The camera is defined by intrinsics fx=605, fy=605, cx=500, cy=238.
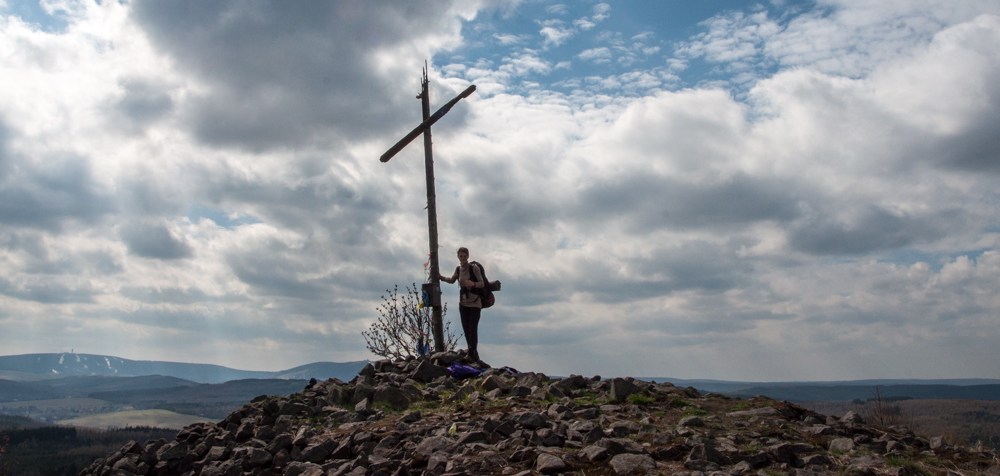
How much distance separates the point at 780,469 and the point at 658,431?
1.55m

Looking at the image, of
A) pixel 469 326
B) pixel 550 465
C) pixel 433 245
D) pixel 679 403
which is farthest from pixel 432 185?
pixel 550 465

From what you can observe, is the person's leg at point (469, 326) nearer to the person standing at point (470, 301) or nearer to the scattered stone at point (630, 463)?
the person standing at point (470, 301)

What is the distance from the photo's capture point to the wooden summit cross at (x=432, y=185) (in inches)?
572

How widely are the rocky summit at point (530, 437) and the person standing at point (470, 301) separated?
177cm

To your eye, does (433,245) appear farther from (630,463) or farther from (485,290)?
(630,463)

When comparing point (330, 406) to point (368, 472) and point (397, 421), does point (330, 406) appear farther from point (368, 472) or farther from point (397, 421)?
point (368, 472)

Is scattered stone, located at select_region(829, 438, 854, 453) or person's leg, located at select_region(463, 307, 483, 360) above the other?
person's leg, located at select_region(463, 307, 483, 360)

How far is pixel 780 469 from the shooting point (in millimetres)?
6312

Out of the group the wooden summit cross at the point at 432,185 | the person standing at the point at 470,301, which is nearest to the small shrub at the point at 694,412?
the person standing at the point at 470,301

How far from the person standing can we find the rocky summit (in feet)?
5.82

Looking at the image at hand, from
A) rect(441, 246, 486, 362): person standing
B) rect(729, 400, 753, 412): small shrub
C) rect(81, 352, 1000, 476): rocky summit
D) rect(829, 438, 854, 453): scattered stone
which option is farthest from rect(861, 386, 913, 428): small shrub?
rect(441, 246, 486, 362): person standing

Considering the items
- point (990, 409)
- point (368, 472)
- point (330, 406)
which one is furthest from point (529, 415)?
point (990, 409)

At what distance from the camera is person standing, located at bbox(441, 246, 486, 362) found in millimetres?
13531

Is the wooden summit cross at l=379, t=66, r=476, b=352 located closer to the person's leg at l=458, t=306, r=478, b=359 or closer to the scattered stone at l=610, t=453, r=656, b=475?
the person's leg at l=458, t=306, r=478, b=359
